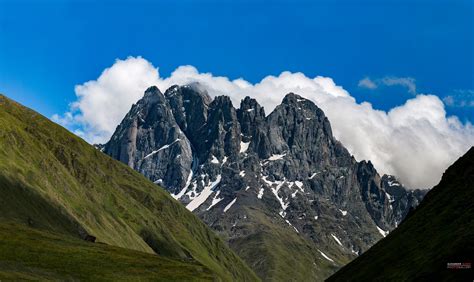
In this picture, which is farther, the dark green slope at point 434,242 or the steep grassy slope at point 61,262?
the steep grassy slope at point 61,262

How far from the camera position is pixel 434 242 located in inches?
4564

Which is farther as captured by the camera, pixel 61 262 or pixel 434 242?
pixel 61 262

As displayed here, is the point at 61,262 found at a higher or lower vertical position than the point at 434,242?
higher

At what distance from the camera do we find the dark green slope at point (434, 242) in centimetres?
9681

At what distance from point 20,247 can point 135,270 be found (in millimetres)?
35666

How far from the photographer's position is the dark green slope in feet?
318

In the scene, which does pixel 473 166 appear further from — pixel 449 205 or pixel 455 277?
pixel 455 277

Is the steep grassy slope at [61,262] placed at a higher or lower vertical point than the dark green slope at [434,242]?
higher

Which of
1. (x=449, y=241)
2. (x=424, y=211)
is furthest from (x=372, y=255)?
(x=449, y=241)

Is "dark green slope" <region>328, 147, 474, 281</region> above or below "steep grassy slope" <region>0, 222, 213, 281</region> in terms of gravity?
below

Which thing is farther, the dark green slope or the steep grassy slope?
the steep grassy slope

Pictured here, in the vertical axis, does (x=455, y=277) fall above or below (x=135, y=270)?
below

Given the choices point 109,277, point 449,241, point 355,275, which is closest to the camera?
point 449,241

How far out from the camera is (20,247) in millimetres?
170375
